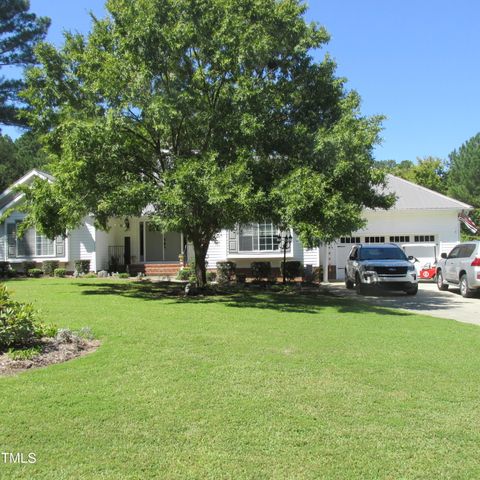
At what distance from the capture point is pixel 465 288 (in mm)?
17562

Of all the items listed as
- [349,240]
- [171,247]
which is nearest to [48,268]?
[171,247]

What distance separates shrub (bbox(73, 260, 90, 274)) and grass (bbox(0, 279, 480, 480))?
1697 centimetres

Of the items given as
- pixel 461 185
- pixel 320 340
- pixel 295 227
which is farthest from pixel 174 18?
pixel 461 185

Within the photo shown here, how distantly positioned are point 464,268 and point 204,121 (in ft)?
33.5

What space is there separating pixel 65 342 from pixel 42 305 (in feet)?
17.5

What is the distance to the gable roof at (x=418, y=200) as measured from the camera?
81.8 feet

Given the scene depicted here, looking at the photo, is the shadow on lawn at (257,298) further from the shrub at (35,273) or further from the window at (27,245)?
the window at (27,245)

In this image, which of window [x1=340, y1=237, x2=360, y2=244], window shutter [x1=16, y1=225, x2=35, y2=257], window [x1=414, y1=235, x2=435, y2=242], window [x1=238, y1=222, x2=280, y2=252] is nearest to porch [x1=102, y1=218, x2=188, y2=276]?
window shutter [x1=16, y1=225, x2=35, y2=257]

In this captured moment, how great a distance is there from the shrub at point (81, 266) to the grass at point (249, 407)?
16975 mm

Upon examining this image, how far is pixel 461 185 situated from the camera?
1844 inches

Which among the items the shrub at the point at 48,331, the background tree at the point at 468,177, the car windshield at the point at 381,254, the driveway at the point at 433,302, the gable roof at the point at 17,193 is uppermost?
the background tree at the point at 468,177

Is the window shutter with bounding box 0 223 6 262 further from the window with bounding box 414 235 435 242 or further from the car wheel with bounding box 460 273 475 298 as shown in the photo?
the car wheel with bounding box 460 273 475 298

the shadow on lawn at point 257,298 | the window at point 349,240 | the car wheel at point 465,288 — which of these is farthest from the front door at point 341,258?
the car wheel at point 465,288

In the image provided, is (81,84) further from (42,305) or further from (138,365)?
(138,365)
